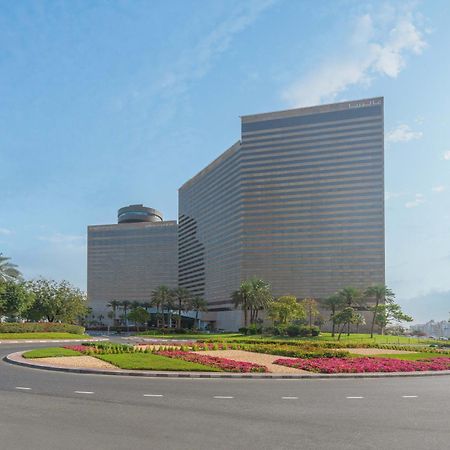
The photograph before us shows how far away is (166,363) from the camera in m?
27.6

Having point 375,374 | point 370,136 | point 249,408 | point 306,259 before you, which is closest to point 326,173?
point 370,136

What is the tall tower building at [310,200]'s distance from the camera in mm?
158625

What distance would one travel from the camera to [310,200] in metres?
167

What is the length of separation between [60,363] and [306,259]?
14178 cm

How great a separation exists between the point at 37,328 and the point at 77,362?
44941mm

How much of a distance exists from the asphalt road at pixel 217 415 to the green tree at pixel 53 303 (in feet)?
227

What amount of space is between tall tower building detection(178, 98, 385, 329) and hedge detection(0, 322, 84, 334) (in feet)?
289

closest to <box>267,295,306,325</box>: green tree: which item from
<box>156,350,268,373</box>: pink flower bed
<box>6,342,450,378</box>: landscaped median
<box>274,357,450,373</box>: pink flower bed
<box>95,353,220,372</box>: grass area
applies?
<box>6,342,450,378</box>: landscaped median

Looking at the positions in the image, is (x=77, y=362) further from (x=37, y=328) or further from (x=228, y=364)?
(x=37, y=328)

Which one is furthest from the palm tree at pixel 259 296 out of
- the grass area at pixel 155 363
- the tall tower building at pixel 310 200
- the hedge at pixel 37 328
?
the grass area at pixel 155 363

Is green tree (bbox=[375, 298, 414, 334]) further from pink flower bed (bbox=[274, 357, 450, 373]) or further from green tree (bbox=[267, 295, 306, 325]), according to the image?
pink flower bed (bbox=[274, 357, 450, 373])

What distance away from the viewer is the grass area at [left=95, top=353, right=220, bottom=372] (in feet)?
83.9

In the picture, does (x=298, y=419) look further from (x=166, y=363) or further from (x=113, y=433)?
(x=166, y=363)

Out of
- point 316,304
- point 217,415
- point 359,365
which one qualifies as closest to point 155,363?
point 359,365
